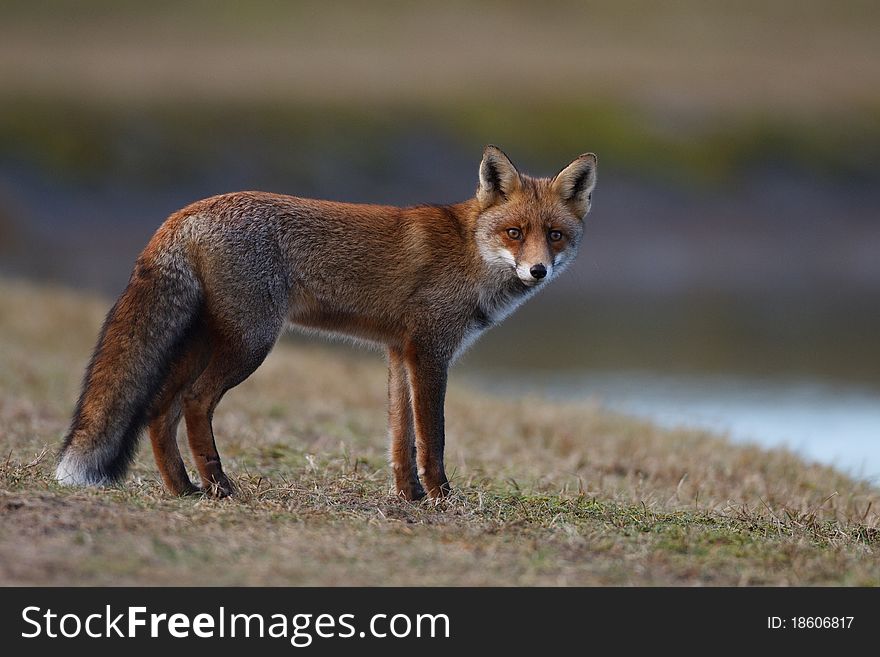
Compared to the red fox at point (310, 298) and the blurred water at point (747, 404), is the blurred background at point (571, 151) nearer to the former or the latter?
the blurred water at point (747, 404)

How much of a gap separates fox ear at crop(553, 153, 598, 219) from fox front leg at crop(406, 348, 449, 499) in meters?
Answer: 1.45

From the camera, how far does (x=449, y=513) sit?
6.91 meters

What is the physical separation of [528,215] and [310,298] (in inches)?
59.9

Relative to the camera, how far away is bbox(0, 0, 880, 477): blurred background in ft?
66.5

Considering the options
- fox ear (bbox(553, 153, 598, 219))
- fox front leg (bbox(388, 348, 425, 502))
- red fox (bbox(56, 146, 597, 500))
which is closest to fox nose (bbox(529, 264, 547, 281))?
red fox (bbox(56, 146, 597, 500))

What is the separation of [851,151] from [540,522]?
39.1 m

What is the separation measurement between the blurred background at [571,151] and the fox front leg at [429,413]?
592 centimetres

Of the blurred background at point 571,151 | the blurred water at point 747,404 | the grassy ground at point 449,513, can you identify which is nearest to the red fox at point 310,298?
the grassy ground at point 449,513

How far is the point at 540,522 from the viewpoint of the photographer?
677 cm

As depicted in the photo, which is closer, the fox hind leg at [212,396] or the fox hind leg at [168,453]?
the fox hind leg at [212,396]

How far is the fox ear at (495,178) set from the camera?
7715 mm

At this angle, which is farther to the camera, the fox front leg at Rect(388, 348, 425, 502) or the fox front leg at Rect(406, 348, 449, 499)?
the fox front leg at Rect(388, 348, 425, 502)

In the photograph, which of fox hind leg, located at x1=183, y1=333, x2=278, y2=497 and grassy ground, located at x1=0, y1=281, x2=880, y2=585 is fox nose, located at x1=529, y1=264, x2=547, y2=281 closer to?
grassy ground, located at x1=0, y1=281, x2=880, y2=585
